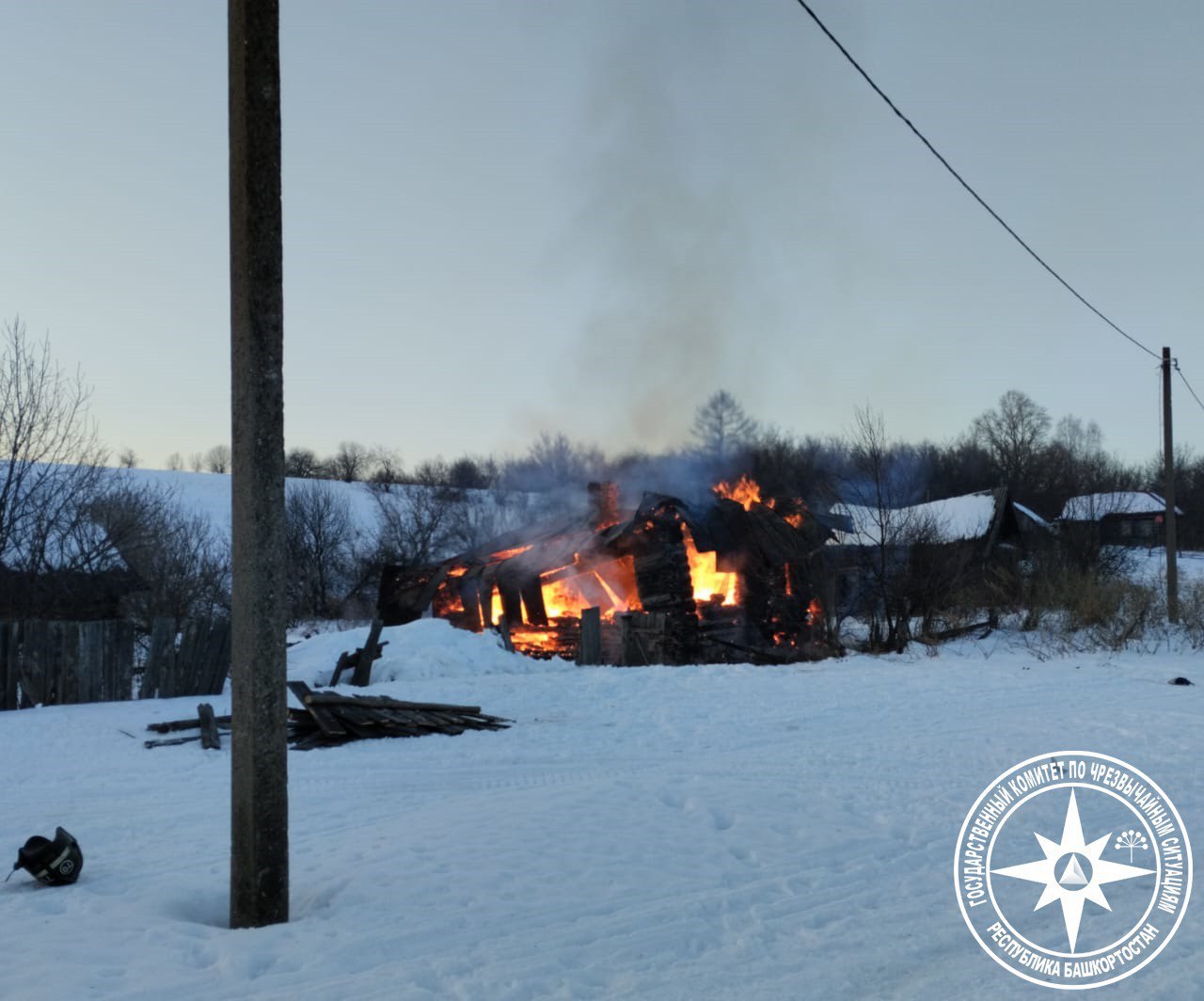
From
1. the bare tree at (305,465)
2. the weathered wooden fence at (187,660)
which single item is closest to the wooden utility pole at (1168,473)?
the weathered wooden fence at (187,660)

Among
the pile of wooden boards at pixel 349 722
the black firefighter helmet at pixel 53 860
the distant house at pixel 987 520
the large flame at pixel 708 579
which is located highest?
the distant house at pixel 987 520

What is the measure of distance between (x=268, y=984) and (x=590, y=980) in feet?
4.50

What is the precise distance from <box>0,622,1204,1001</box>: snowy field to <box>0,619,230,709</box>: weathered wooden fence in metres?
0.78


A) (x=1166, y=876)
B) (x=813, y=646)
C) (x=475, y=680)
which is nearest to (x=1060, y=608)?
(x=813, y=646)

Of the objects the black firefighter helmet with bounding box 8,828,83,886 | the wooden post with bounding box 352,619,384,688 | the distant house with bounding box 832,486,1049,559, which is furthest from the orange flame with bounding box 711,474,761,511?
the black firefighter helmet with bounding box 8,828,83,886

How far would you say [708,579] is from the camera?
82.4ft

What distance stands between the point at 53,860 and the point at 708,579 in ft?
68.3

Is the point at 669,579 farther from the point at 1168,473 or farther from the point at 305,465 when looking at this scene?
the point at 305,465

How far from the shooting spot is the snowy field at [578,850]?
13.0 feet

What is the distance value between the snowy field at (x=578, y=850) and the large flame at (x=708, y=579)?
39.7ft

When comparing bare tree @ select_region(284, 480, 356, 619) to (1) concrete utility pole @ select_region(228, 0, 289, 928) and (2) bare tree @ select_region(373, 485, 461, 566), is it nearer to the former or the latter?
(2) bare tree @ select_region(373, 485, 461, 566)

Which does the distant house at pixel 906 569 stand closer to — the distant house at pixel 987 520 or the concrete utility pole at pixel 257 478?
the distant house at pixel 987 520

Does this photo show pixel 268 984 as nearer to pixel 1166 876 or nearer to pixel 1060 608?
pixel 1166 876

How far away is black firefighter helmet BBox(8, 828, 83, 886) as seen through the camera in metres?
5.21
